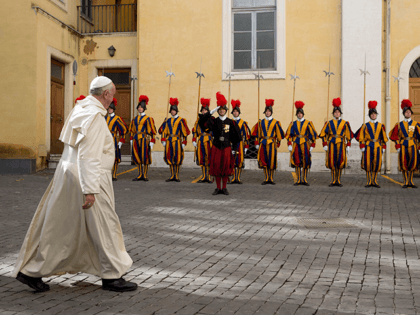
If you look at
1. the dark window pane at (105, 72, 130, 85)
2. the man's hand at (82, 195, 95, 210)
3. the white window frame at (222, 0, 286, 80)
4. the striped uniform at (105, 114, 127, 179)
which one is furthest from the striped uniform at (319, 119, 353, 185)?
the man's hand at (82, 195, 95, 210)

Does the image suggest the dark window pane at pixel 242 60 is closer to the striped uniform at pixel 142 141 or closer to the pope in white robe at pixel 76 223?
the striped uniform at pixel 142 141

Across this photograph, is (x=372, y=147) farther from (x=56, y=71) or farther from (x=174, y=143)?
(x=56, y=71)

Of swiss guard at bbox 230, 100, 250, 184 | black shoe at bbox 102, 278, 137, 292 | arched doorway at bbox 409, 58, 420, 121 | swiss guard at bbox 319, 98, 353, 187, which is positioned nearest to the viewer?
black shoe at bbox 102, 278, 137, 292

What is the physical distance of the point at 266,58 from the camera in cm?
1712

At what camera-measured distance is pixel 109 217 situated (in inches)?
158

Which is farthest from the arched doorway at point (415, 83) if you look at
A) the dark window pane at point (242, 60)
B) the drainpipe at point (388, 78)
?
the dark window pane at point (242, 60)

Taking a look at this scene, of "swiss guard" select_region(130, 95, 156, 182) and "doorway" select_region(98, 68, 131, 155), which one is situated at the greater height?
"doorway" select_region(98, 68, 131, 155)

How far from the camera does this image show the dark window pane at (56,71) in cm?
1702

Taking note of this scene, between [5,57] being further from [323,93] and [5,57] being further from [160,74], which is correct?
[323,93]

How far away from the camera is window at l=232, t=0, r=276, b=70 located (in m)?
17.1

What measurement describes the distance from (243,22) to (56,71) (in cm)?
660

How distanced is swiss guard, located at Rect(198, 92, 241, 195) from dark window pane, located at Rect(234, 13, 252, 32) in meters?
7.20

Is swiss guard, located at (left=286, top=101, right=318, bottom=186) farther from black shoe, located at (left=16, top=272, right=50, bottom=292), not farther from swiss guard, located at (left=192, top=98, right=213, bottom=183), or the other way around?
black shoe, located at (left=16, top=272, right=50, bottom=292)

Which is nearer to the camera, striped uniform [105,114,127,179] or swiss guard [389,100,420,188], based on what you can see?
swiss guard [389,100,420,188]
